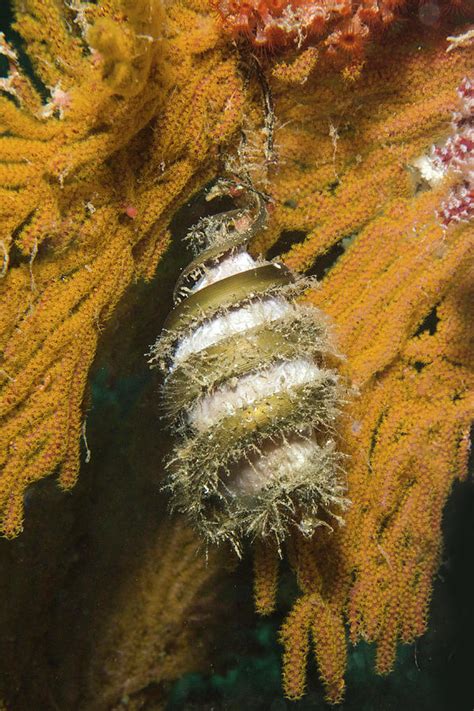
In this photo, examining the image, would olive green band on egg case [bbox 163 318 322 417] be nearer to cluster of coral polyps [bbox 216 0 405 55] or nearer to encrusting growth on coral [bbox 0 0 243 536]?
encrusting growth on coral [bbox 0 0 243 536]

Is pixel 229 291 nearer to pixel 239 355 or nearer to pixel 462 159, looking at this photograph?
pixel 239 355

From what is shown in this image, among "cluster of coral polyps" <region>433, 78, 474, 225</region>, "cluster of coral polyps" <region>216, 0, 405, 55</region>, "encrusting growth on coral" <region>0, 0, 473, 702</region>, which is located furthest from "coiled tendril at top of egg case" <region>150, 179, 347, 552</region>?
"cluster of coral polyps" <region>433, 78, 474, 225</region>

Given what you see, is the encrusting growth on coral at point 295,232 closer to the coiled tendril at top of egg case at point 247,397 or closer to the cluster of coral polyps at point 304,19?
the cluster of coral polyps at point 304,19

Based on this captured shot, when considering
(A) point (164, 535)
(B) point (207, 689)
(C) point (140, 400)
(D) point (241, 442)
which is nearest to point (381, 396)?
(D) point (241, 442)

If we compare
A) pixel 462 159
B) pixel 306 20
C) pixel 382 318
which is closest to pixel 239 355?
pixel 382 318

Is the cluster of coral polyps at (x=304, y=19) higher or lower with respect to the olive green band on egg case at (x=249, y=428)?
higher

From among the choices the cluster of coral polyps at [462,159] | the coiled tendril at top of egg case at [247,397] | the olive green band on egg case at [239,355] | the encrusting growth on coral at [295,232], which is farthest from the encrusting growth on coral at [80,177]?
the cluster of coral polyps at [462,159]
